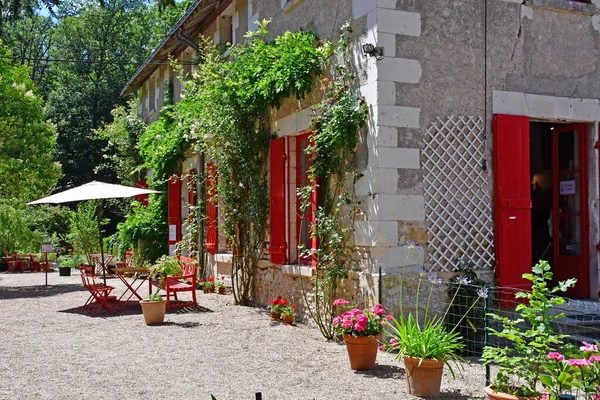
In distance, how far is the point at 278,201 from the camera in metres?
8.96

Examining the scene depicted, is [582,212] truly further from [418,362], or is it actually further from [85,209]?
[85,209]

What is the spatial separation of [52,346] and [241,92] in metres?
3.94

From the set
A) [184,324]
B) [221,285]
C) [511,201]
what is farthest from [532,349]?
[221,285]

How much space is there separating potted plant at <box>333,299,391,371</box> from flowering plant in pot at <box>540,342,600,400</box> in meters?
2.03

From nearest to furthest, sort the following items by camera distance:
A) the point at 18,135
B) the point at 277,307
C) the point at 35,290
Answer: the point at 277,307, the point at 35,290, the point at 18,135

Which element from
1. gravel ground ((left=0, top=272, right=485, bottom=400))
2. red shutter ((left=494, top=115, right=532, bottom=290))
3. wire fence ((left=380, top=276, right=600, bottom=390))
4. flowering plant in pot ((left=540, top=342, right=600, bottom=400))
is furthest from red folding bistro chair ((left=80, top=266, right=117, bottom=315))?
flowering plant in pot ((left=540, top=342, right=600, bottom=400))

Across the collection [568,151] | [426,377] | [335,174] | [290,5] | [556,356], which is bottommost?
[426,377]

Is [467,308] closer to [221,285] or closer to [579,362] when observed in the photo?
[579,362]

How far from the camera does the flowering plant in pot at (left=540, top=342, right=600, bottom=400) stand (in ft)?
12.6

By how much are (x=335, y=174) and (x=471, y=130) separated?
152cm

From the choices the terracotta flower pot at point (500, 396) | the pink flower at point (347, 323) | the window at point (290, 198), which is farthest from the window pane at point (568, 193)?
the terracotta flower pot at point (500, 396)

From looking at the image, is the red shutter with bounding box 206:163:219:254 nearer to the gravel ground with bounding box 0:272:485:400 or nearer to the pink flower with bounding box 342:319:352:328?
the gravel ground with bounding box 0:272:485:400

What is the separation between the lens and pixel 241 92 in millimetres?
9148

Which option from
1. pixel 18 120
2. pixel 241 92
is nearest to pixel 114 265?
pixel 18 120
